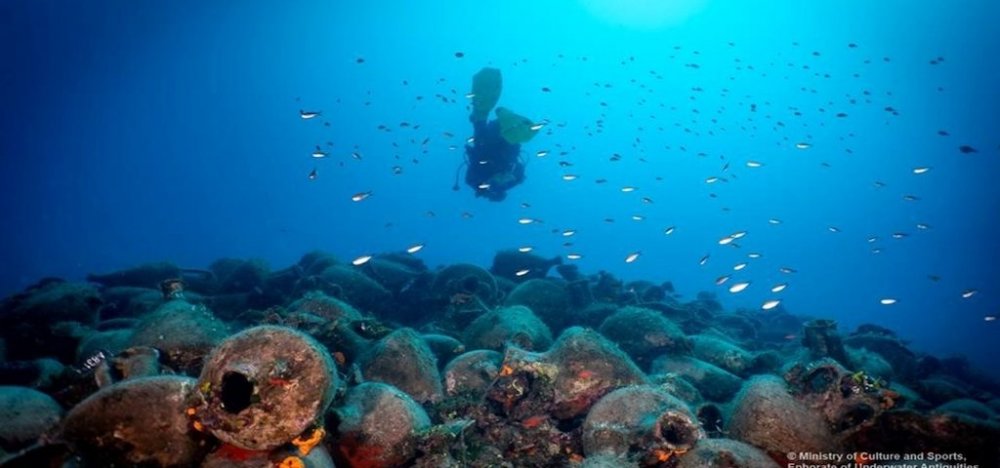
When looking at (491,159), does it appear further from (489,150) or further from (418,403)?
(418,403)

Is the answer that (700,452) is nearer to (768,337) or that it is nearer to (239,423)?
(239,423)

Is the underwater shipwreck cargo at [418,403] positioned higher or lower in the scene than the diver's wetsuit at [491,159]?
higher

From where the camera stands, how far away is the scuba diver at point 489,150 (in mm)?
23123

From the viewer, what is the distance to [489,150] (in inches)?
915

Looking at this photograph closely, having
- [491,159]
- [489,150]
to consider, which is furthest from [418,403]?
[489,150]

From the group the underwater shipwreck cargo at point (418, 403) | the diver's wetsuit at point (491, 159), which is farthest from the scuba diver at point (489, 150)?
the underwater shipwreck cargo at point (418, 403)

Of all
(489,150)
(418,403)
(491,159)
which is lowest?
(491,159)

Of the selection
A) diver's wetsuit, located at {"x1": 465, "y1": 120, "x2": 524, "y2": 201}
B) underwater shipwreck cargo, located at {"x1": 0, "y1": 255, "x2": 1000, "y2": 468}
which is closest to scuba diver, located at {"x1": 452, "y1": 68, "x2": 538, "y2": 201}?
diver's wetsuit, located at {"x1": 465, "y1": 120, "x2": 524, "y2": 201}

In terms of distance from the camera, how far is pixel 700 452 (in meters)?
4.51

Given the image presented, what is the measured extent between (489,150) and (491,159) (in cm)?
45

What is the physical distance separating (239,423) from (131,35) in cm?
6939

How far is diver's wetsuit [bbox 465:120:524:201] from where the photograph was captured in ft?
75.9

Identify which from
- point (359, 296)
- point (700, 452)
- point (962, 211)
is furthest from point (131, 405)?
point (962, 211)

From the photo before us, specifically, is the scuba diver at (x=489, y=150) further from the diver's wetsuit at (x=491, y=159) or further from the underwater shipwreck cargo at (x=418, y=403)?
the underwater shipwreck cargo at (x=418, y=403)
